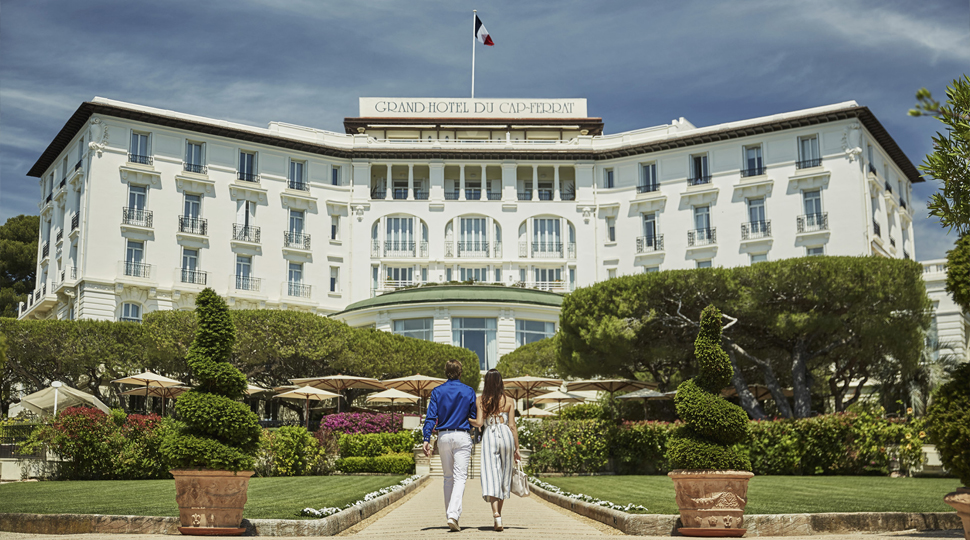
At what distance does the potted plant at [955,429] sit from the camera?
28.5 ft

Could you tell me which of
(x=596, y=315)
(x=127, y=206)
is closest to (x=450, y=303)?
(x=596, y=315)

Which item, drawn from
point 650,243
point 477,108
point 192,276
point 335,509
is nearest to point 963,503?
point 335,509

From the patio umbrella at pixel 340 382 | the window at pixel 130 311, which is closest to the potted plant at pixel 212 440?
the patio umbrella at pixel 340 382

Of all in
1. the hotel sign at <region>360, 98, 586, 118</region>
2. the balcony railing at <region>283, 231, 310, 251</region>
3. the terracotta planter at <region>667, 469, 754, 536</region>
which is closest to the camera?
the terracotta planter at <region>667, 469, 754, 536</region>

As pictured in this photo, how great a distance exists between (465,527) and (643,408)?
23.4 meters

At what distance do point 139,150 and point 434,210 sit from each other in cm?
1898

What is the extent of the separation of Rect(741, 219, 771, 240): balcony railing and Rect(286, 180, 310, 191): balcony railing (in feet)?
93.4

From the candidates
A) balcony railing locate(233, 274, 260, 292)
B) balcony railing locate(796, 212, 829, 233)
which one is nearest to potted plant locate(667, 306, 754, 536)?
balcony railing locate(796, 212, 829, 233)

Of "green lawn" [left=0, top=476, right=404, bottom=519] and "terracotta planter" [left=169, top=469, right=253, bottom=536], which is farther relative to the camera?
"green lawn" [left=0, top=476, right=404, bottom=519]

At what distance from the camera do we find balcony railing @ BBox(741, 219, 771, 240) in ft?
191

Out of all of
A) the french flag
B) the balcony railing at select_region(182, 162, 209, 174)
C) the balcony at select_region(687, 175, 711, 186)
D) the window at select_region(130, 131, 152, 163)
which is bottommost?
the balcony at select_region(687, 175, 711, 186)

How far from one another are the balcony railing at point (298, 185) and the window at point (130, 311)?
12.8 m

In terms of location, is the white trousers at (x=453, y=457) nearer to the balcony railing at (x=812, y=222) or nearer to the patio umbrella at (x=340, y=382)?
the patio umbrella at (x=340, y=382)

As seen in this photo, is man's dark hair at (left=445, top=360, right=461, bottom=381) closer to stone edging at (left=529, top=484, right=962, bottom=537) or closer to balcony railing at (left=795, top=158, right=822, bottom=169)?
stone edging at (left=529, top=484, right=962, bottom=537)
